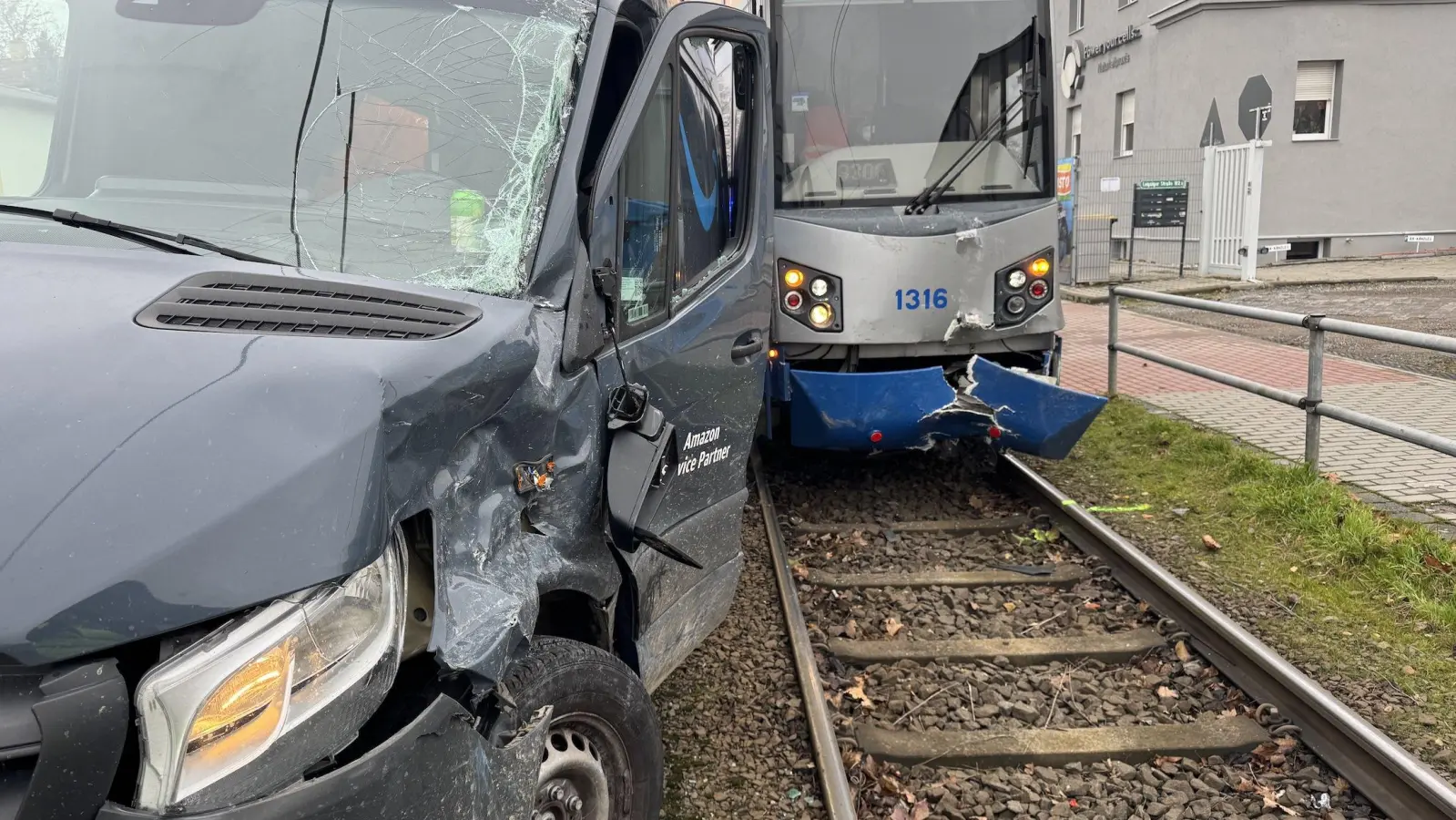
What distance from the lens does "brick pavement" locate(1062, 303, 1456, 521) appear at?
6484mm

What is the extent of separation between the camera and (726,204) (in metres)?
3.96

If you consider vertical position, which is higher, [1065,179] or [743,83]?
[743,83]

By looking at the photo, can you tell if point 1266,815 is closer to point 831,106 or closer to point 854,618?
point 854,618

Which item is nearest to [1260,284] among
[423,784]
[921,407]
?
[921,407]

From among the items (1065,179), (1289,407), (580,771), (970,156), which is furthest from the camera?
(1065,179)

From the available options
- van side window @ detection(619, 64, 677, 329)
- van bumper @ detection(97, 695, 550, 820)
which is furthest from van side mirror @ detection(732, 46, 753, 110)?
van bumper @ detection(97, 695, 550, 820)

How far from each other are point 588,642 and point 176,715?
1.35 metres

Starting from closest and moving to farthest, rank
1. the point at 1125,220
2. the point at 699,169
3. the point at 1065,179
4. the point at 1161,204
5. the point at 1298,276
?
the point at 699,169 → the point at 1298,276 → the point at 1065,179 → the point at 1161,204 → the point at 1125,220

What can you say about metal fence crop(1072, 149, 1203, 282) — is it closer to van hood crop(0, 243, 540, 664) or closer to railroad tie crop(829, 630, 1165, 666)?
railroad tie crop(829, 630, 1165, 666)

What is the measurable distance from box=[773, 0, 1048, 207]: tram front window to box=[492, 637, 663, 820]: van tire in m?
3.97

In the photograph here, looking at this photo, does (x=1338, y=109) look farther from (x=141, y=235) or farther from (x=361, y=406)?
(x=361, y=406)

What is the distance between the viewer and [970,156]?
6047 mm

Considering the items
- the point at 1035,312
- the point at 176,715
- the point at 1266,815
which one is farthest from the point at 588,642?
the point at 1035,312

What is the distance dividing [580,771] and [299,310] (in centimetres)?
127
